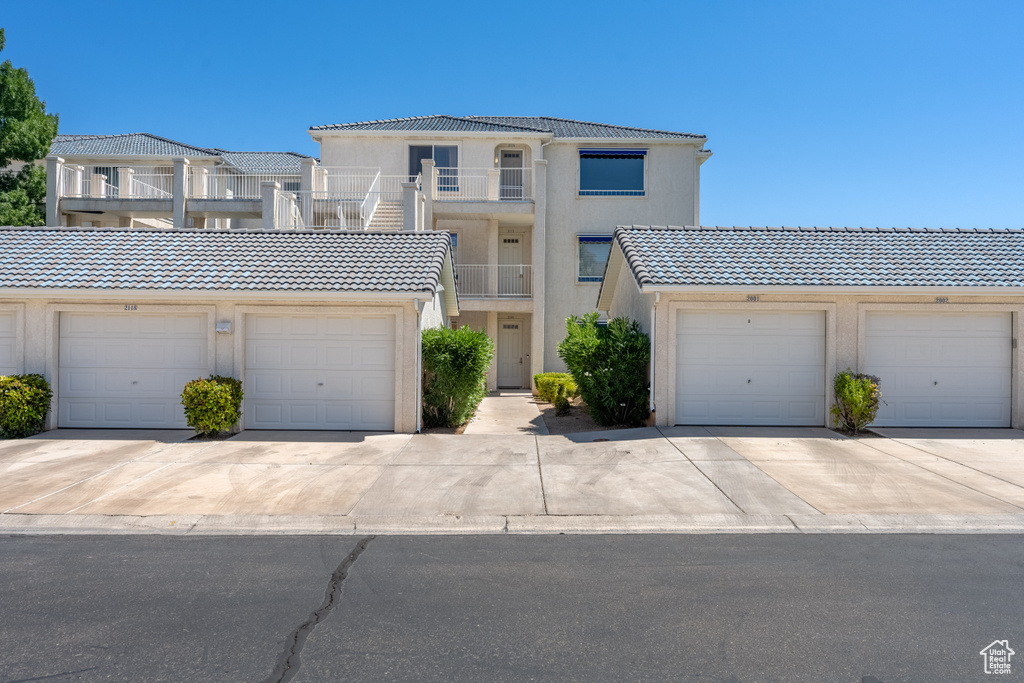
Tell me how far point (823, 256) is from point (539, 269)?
32.1 ft

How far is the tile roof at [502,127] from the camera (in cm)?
2392

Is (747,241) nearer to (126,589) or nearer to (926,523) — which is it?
(926,523)

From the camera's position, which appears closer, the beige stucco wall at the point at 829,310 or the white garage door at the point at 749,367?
the beige stucco wall at the point at 829,310

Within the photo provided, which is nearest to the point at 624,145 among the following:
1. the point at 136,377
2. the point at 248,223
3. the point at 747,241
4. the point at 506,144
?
the point at 506,144

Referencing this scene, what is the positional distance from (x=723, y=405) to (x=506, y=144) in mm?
14335

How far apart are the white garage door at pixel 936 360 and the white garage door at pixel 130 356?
12.5m

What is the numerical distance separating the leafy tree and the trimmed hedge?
19072mm

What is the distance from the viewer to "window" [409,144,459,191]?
24.1m

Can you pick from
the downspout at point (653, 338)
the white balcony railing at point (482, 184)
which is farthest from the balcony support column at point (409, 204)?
the downspout at point (653, 338)

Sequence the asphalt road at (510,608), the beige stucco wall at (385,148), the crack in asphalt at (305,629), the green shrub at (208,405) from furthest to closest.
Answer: the beige stucco wall at (385,148), the green shrub at (208,405), the asphalt road at (510,608), the crack in asphalt at (305,629)

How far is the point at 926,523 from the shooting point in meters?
7.24

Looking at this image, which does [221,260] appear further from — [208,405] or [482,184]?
[482,184]

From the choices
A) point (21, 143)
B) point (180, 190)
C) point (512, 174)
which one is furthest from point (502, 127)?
point (21, 143)

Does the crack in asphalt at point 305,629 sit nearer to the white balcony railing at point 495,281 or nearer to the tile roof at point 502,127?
the white balcony railing at point 495,281
